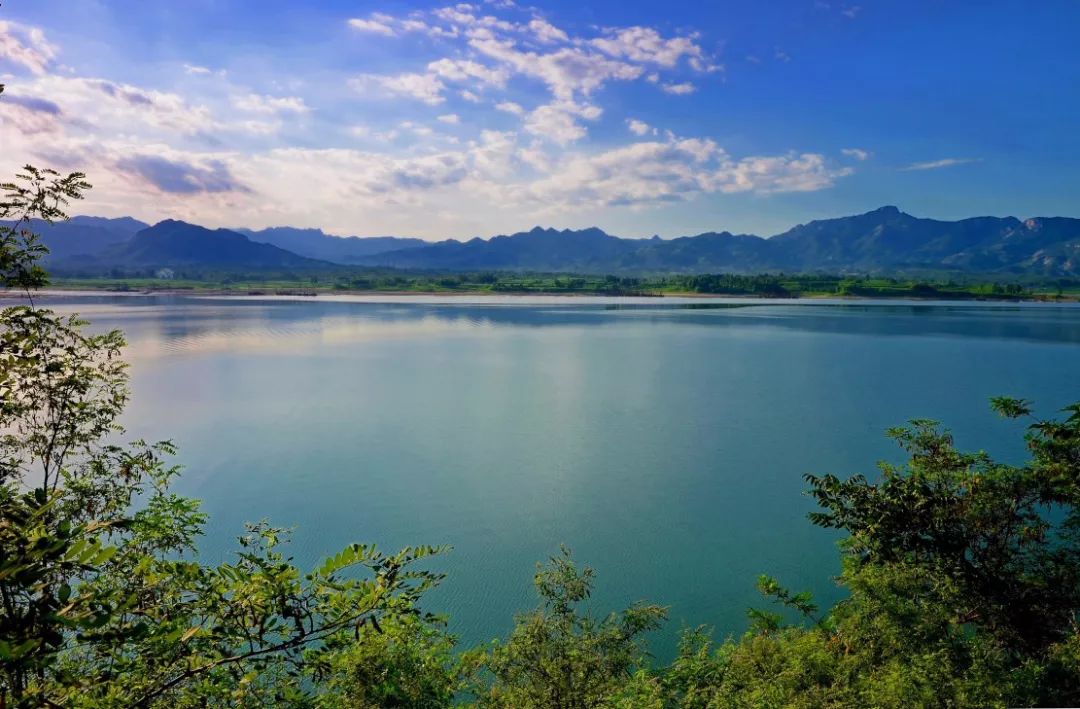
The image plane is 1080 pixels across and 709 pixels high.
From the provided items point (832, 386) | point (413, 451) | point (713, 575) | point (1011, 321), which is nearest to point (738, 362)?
point (832, 386)

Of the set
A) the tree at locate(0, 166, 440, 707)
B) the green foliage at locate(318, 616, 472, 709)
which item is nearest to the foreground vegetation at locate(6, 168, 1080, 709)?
the green foliage at locate(318, 616, 472, 709)

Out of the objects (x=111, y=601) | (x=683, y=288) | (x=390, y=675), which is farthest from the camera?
(x=683, y=288)

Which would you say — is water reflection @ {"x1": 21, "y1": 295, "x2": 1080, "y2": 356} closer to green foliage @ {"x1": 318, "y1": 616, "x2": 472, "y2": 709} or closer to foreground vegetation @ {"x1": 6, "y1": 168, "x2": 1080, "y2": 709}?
foreground vegetation @ {"x1": 6, "y1": 168, "x2": 1080, "y2": 709}

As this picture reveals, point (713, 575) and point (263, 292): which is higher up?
point (263, 292)

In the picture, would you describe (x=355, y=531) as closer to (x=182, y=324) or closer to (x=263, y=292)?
(x=182, y=324)

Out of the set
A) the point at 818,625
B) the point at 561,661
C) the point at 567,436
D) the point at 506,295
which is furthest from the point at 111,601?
the point at 506,295

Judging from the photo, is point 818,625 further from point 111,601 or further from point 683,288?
point 683,288

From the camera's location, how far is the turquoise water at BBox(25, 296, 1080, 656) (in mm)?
15305

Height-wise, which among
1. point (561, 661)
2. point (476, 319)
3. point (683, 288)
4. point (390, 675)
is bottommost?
point (561, 661)

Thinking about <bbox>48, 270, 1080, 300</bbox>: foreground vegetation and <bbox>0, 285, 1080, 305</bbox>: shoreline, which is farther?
<bbox>48, 270, 1080, 300</bbox>: foreground vegetation

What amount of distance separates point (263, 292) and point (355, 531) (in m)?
126

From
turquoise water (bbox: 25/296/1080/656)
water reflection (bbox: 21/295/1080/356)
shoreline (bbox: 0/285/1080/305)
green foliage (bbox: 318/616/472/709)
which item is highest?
shoreline (bbox: 0/285/1080/305)

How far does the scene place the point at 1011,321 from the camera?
72812mm

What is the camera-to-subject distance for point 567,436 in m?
26.0
